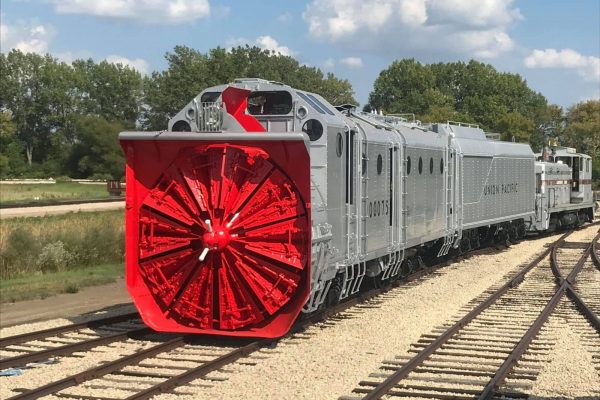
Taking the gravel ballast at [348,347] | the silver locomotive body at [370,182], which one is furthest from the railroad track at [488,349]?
the silver locomotive body at [370,182]

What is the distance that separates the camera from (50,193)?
60031mm

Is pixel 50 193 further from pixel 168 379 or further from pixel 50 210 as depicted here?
pixel 168 379

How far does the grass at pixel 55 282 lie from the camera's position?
669 inches

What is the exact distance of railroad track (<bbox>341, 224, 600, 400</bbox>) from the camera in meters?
8.04

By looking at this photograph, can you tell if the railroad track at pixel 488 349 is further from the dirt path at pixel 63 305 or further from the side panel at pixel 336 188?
the dirt path at pixel 63 305

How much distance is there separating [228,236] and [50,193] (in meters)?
53.5

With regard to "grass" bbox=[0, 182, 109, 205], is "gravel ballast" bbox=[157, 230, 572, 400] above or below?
below

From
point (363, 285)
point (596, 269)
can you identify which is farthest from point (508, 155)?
point (363, 285)

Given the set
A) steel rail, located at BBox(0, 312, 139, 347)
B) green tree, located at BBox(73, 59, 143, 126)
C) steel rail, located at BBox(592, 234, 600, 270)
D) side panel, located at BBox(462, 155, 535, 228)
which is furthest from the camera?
green tree, located at BBox(73, 59, 143, 126)

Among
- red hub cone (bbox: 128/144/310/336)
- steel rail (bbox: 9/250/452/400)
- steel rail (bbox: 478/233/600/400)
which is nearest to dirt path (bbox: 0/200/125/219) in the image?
steel rail (bbox: 478/233/600/400)

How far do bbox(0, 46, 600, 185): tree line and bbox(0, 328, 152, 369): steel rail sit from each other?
2672 inches

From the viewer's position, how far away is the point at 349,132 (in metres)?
11.4

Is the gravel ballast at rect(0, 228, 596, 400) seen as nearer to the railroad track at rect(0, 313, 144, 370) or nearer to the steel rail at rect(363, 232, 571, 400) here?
the railroad track at rect(0, 313, 144, 370)

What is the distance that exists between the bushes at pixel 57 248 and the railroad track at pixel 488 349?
12360 millimetres
